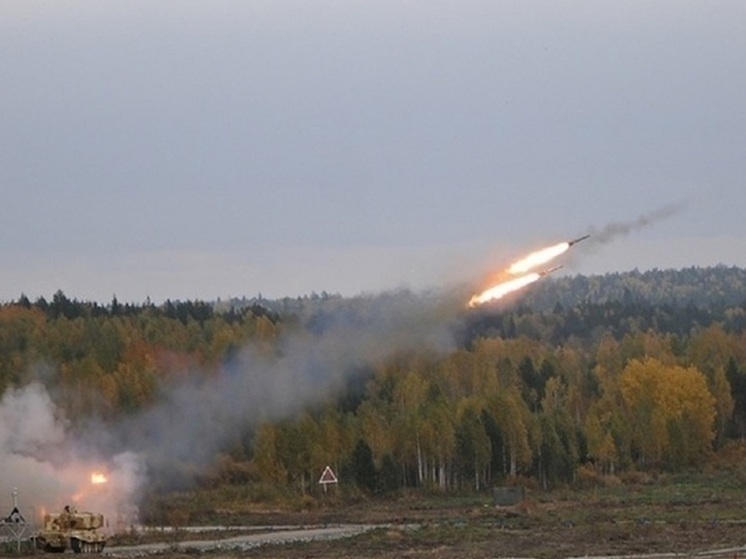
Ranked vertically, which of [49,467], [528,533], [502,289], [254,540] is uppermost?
[502,289]

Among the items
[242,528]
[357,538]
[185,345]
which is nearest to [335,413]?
[185,345]

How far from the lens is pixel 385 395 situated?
129 m

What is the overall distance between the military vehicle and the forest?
53.3ft

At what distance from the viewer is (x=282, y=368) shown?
9325 cm

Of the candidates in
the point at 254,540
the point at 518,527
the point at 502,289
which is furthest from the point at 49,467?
the point at 502,289

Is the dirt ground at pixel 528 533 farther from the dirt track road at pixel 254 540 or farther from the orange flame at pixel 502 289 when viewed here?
the orange flame at pixel 502 289

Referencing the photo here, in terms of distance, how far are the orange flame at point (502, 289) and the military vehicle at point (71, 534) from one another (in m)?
18.7

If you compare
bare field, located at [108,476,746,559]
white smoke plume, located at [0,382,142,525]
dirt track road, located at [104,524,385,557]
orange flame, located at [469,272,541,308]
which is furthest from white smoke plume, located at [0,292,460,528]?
dirt track road, located at [104,524,385,557]

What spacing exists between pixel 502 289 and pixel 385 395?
54567 mm

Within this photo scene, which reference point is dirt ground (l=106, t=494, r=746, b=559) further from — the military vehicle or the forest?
the forest

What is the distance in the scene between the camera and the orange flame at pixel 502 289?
72750mm

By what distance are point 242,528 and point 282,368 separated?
39.7 feet

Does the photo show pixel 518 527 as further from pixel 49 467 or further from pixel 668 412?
pixel 668 412

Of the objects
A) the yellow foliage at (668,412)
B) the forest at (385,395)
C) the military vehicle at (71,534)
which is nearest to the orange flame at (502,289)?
the forest at (385,395)
